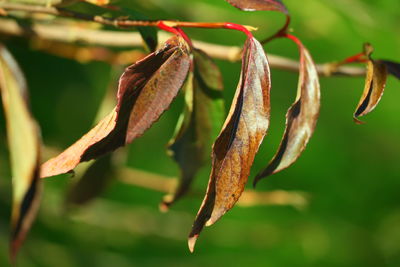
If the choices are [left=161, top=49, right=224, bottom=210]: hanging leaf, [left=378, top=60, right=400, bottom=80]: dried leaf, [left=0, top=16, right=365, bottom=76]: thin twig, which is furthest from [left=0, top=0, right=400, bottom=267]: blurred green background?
[left=378, top=60, right=400, bottom=80]: dried leaf

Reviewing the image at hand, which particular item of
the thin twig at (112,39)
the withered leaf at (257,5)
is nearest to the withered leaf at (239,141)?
the withered leaf at (257,5)

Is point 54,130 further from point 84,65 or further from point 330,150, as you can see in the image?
point 330,150

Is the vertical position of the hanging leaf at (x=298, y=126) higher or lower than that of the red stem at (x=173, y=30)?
lower

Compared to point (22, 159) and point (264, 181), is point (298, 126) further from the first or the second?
point (264, 181)

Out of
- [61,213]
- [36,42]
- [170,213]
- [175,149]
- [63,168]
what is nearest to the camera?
[63,168]

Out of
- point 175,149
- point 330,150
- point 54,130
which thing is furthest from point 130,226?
point 175,149

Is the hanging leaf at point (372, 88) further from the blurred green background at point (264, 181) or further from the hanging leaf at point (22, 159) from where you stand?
the blurred green background at point (264, 181)
